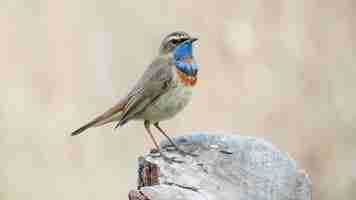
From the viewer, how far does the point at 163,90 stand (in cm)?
664

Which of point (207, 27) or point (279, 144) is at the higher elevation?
point (207, 27)

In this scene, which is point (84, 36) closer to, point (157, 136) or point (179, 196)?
point (157, 136)

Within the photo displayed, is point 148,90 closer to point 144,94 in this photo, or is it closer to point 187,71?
point 144,94

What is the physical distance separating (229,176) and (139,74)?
3988mm

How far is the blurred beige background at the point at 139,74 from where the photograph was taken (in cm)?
902

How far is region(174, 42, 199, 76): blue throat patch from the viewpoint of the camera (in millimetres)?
6707

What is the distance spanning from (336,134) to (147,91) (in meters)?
3.11

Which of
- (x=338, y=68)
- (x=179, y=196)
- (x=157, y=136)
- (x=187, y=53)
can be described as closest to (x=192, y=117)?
(x=157, y=136)

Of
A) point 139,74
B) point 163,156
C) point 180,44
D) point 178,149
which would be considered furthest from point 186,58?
point 139,74

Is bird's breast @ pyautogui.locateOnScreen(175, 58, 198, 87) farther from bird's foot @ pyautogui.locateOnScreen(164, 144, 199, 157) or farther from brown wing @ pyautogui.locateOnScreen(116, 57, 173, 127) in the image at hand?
bird's foot @ pyautogui.locateOnScreen(164, 144, 199, 157)

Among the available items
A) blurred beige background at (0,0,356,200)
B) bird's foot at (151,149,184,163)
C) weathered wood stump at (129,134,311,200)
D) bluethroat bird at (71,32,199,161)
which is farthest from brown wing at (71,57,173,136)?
blurred beige background at (0,0,356,200)

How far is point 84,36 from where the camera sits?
9289 millimetres

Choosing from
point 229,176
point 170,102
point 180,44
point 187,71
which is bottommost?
point 229,176

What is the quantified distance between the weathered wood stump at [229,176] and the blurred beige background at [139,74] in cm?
364
